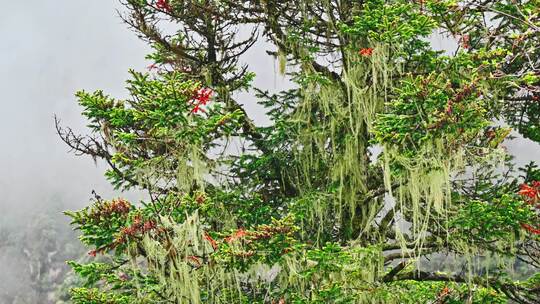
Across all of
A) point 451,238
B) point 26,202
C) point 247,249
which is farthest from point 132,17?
point 26,202

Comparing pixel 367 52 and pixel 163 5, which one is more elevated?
pixel 163 5

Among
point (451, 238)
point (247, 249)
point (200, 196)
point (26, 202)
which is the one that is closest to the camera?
point (247, 249)

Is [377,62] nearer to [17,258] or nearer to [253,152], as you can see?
[253,152]

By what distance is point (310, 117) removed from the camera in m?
6.69

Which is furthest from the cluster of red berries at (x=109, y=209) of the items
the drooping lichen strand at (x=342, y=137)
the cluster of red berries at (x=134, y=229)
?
the drooping lichen strand at (x=342, y=137)

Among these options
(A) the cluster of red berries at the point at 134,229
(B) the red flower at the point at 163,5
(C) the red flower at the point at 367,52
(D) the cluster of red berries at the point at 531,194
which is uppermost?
(B) the red flower at the point at 163,5

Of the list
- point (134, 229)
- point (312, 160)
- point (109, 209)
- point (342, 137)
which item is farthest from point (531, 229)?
point (109, 209)

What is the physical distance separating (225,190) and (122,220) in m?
1.60

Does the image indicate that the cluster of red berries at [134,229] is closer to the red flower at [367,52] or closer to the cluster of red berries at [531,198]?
the red flower at [367,52]

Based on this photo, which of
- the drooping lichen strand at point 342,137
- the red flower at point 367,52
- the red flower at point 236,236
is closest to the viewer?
the red flower at point 236,236

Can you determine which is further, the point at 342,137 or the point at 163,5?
the point at 342,137

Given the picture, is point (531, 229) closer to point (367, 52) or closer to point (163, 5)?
point (367, 52)

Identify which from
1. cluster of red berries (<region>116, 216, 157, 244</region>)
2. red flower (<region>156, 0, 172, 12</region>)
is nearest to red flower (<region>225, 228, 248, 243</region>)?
cluster of red berries (<region>116, 216, 157, 244</region>)

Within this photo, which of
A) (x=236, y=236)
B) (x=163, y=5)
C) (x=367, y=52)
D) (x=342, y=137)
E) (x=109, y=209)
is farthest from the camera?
(x=342, y=137)
